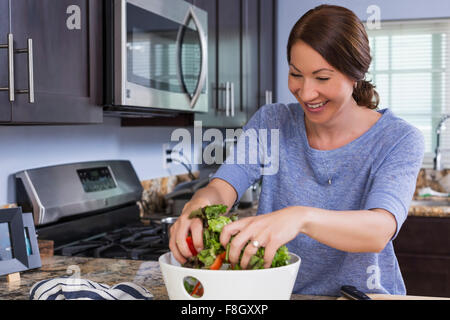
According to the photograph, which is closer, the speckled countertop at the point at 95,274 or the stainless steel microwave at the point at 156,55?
the speckled countertop at the point at 95,274

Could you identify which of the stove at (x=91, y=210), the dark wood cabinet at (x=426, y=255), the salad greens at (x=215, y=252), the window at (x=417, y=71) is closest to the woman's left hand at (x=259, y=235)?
the salad greens at (x=215, y=252)

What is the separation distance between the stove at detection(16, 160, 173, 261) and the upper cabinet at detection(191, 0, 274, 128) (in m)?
0.48

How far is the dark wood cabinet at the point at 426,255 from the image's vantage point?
274cm

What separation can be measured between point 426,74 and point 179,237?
135 inches

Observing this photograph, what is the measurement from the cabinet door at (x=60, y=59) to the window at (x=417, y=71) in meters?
2.70

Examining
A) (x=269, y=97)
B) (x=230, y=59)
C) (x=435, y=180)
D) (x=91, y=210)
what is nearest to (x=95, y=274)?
(x=91, y=210)

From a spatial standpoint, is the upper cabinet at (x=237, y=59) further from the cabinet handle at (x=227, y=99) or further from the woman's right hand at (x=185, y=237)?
the woman's right hand at (x=185, y=237)

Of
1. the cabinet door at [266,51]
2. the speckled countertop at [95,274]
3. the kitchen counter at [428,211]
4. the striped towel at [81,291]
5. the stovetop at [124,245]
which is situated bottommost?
the kitchen counter at [428,211]

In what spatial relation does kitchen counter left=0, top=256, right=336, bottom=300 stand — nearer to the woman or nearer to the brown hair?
the woman

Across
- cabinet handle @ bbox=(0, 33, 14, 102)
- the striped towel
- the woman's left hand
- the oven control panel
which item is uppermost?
cabinet handle @ bbox=(0, 33, 14, 102)

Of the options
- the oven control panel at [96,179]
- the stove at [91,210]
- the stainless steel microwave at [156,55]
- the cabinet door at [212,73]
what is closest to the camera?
the stainless steel microwave at [156,55]

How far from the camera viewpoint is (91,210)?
6.47 feet

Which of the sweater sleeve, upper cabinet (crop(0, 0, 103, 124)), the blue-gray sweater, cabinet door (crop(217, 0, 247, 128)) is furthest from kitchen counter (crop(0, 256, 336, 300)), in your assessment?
cabinet door (crop(217, 0, 247, 128))

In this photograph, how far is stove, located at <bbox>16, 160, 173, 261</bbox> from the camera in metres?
1.71
